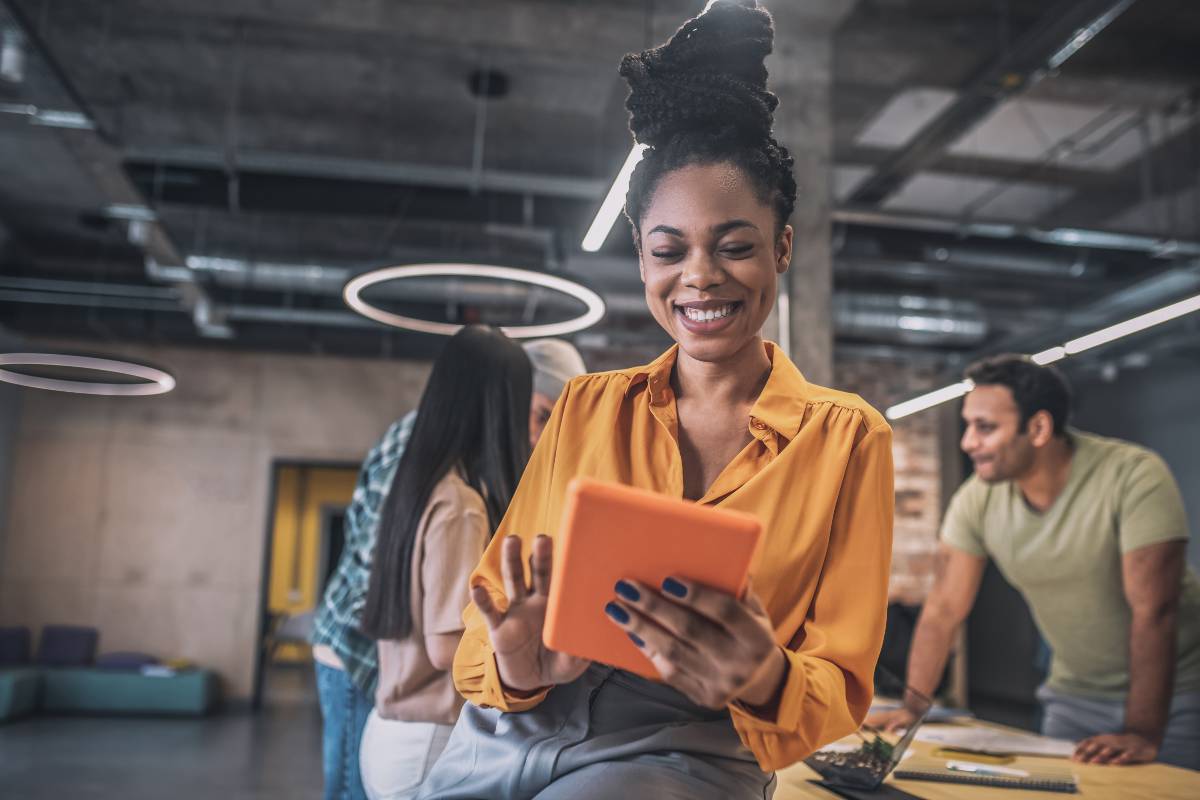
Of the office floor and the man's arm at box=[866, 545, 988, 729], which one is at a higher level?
the man's arm at box=[866, 545, 988, 729]

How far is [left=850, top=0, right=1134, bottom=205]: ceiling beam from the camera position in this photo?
4328 mm

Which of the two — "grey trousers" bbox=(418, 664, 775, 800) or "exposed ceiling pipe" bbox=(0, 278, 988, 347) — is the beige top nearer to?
"grey trousers" bbox=(418, 664, 775, 800)

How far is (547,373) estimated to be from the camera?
10.5 feet

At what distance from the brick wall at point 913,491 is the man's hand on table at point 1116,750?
841 cm

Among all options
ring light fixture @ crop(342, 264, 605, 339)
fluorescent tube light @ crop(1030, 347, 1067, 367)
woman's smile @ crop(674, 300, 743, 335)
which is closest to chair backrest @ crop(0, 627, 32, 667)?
ring light fixture @ crop(342, 264, 605, 339)

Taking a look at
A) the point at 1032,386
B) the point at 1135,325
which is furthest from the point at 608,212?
the point at 1135,325

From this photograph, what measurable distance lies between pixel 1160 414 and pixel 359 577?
40.0 feet

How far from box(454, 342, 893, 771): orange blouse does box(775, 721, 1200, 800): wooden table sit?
108 centimetres

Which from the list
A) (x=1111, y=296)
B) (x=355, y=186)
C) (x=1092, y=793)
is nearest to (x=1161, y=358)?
(x=1111, y=296)

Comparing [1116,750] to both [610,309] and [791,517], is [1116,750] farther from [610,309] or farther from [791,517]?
[610,309]

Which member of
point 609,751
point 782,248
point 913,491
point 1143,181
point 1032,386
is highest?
point 1143,181

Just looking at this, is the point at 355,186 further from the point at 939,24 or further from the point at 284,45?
the point at 939,24

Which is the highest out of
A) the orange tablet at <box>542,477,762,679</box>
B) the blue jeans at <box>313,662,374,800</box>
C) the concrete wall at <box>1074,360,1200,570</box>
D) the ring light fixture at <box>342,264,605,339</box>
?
the concrete wall at <box>1074,360,1200,570</box>

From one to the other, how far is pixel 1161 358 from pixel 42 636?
13.4 metres
